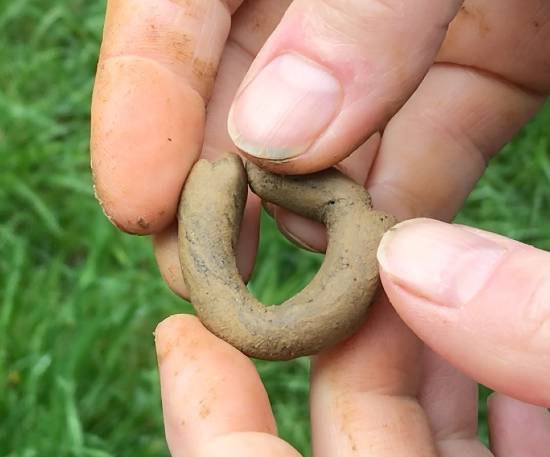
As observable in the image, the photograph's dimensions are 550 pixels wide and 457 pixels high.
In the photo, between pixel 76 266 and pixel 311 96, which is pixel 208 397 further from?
pixel 76 266

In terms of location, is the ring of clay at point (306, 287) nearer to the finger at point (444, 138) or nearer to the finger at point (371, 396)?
the finger at point (371, 396)

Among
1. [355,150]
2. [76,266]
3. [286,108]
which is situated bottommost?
[76,266]

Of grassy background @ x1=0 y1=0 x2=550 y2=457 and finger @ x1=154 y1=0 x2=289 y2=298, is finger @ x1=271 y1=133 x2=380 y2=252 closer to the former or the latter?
finger @ x1=154 y1=0 x2=289 y2=298

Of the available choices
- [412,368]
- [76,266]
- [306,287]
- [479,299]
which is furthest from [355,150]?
[76,266]

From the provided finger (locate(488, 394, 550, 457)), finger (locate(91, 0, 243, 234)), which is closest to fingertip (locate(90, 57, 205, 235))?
finger (locate(91, 0, 243, 234))

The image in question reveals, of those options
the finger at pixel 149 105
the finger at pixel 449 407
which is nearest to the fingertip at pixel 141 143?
the finger at pixel 149 105

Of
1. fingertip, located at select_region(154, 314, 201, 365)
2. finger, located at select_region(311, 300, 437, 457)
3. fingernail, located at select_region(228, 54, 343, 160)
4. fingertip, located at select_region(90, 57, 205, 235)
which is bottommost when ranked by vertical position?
fingertip, located at select_region(154, 314, 201, 365)

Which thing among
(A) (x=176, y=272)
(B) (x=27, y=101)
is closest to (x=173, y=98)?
(A) (x=176, y=272)
